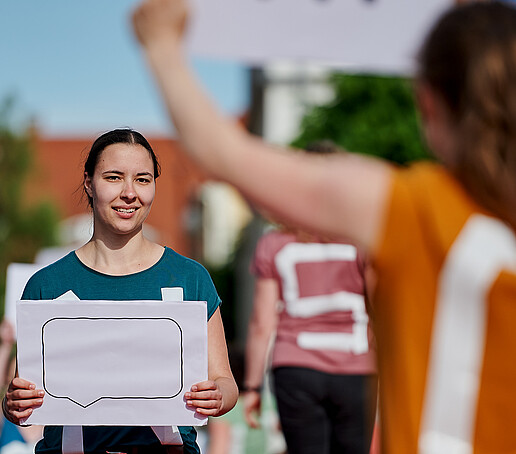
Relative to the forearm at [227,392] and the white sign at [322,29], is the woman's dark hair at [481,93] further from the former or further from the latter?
the forearm at [227,392]

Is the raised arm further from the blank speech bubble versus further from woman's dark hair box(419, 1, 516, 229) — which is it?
the blank speech bubble

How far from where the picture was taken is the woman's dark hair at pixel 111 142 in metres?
2.96

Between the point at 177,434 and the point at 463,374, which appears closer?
the point at 463,374

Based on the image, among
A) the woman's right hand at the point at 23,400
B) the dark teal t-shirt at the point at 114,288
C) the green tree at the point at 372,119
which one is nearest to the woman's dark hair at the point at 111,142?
the dark teal t-shirt at the point at 114,288

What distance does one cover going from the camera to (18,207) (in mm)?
37750

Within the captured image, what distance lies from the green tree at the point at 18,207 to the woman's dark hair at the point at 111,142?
30.7 metres

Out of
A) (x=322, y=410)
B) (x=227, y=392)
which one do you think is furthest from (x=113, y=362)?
(x=322, y=410)

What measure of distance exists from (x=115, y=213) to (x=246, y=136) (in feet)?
4.69

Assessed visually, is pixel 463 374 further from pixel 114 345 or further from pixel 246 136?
pixel 114 345

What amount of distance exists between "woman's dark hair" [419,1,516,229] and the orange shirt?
6cm

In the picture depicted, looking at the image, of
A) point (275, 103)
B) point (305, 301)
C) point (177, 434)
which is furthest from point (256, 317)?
point (275, 103)

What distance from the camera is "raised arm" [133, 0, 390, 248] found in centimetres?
150

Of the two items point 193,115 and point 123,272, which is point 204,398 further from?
point 193,115

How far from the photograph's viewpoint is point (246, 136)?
1557mm
